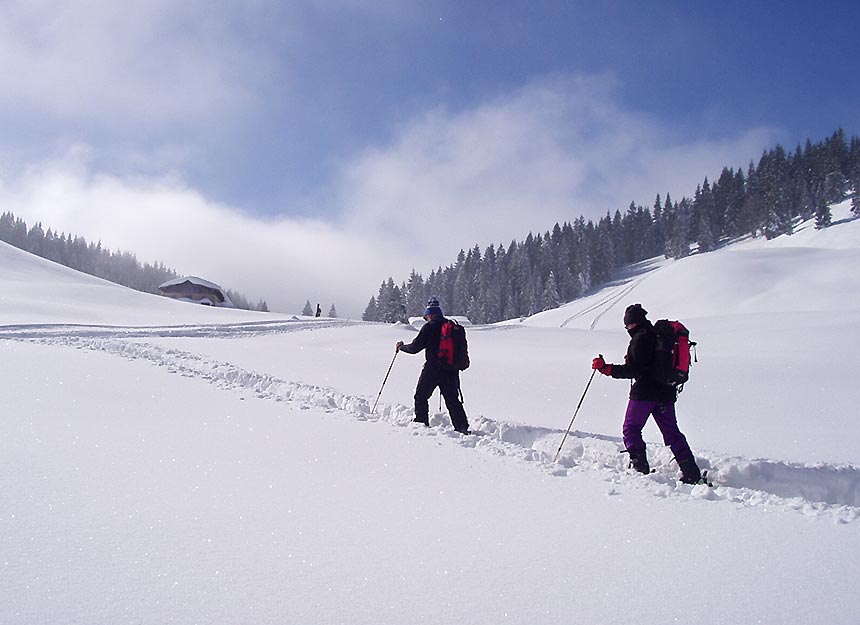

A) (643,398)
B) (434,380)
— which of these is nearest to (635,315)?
(643,398)

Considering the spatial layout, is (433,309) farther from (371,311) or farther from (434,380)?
(371,311)

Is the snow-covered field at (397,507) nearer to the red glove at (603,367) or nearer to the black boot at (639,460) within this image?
the black boot at (639,460)

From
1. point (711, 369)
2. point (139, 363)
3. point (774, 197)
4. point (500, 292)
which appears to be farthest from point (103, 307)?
point (774, 197)

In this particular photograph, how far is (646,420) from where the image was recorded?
5680 mm

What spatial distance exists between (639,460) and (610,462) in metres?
0.42

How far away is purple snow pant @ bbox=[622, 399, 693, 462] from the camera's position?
546 cm

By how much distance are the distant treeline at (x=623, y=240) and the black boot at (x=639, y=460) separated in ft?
221

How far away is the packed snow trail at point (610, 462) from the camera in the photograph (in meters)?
4.36

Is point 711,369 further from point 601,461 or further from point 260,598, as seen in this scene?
point 260,598

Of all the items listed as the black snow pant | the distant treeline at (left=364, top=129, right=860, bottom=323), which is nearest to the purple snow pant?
the black snow pant

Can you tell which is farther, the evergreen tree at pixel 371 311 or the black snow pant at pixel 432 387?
the evergreen tree at pixel 371 311

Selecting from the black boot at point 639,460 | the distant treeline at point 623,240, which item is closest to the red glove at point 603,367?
the black boot at point 639,460

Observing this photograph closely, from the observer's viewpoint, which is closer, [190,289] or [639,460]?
[639,460]

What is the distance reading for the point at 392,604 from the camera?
251 centimetres
